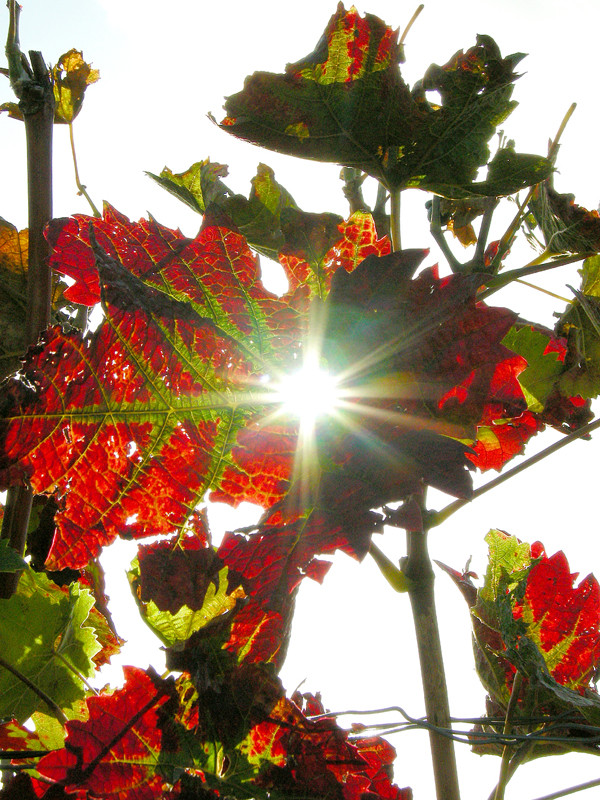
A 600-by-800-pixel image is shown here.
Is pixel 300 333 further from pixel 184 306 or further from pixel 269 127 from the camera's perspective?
pixel 269 127

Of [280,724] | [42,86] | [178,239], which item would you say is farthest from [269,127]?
[280,724]

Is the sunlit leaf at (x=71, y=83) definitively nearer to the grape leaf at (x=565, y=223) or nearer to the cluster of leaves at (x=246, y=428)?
the cluster of leaves at (x=246, y=428)

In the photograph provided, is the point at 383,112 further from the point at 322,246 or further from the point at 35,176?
the point at 35,176

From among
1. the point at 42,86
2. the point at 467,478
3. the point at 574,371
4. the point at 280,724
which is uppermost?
the point at 42,86

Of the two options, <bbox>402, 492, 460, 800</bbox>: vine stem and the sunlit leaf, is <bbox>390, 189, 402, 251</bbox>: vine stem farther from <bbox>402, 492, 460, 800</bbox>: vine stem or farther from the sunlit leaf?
the sunlit leaf

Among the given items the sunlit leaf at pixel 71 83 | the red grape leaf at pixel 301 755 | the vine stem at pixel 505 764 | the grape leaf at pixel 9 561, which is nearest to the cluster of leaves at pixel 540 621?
the vine stem at pixel 505 764

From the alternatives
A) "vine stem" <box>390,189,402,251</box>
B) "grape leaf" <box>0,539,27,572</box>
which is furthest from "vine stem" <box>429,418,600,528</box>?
"grape leaf" <box>0,539,27,572</box>
